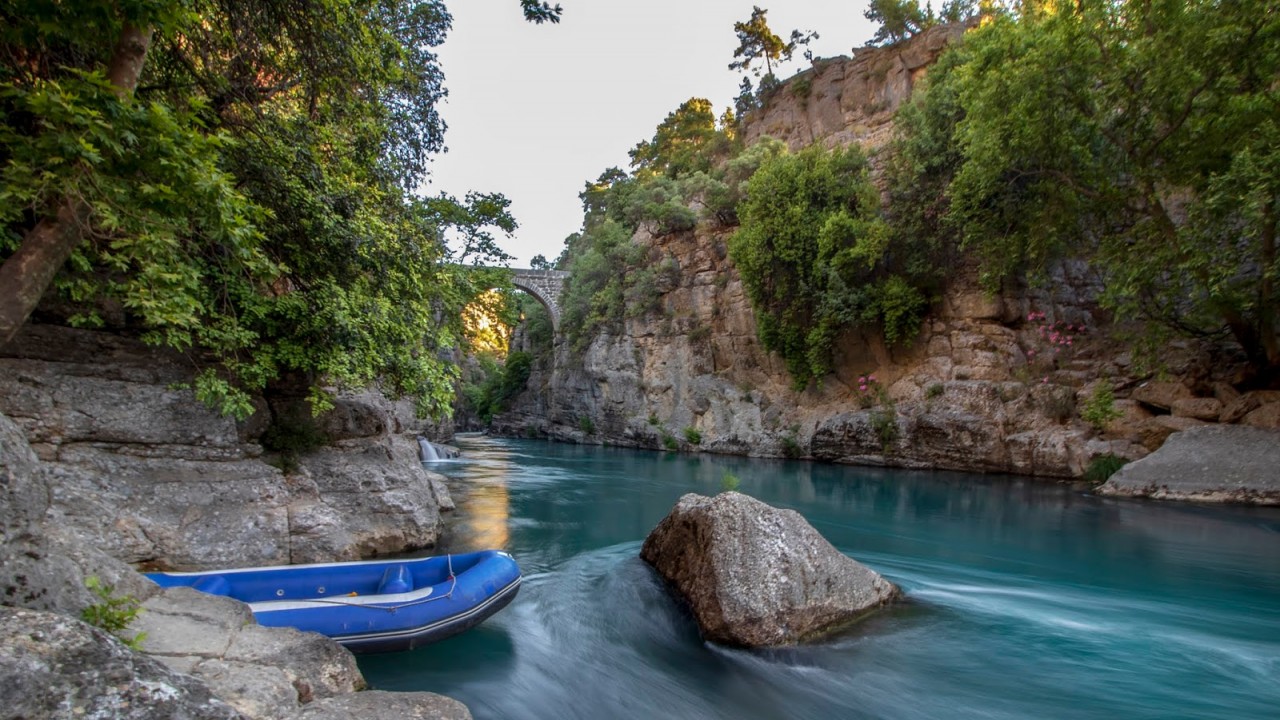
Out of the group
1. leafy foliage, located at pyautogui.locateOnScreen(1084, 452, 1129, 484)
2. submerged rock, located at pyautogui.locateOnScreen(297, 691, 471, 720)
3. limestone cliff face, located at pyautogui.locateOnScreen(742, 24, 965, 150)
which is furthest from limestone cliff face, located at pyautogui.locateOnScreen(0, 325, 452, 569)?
limestone cliff face, located at pyautogui.locateOnScreen(742, 24, 965, 150)

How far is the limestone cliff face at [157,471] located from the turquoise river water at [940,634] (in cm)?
217

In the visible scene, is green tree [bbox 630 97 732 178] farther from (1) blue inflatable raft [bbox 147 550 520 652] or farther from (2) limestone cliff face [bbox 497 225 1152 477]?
(1) blue inflatable raft [bbox 147 550 520 652]

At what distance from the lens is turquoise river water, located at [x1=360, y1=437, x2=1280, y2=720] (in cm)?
476

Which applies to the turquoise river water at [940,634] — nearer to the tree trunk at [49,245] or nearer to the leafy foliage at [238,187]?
the leafy foliage at [238,187]

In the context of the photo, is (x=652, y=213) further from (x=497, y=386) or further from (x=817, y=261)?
(x=497, y=386)

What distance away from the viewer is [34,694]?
6.80ft

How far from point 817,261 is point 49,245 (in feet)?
68.2

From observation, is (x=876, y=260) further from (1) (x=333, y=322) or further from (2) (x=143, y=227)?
(2) (x=143, y=227)

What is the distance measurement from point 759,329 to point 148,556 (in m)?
21.7

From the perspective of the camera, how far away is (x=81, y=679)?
7.22 ft

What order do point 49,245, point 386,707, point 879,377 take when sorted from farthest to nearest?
point 879,377
point 49,245
point 386,707

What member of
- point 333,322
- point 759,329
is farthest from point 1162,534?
point 759,329

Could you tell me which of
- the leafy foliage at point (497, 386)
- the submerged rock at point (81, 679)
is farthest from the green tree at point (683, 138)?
the submerged rock at point (81, 679)

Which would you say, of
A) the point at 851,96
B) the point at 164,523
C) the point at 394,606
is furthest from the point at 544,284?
the point at 394,606
